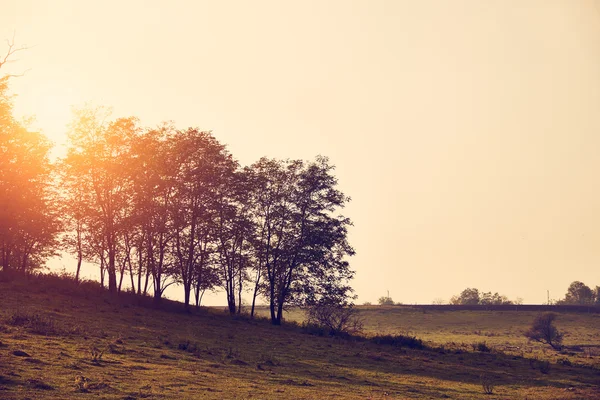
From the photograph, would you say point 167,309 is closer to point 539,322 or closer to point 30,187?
point 30,187

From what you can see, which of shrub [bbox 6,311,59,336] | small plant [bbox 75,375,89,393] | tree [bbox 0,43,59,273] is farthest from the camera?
tree [bbox 0,43,59,273]

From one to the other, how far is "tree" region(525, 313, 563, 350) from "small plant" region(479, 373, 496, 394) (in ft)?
171

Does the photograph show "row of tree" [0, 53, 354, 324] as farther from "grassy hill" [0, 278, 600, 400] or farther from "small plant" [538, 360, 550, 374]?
A: "small plant" [538, 360, 550, 374]

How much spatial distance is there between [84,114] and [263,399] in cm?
4675

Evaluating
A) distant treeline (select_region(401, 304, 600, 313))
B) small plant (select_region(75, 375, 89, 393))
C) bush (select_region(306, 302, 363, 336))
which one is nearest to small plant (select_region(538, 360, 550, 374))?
bush (select_region(306, 302, 363, 336))

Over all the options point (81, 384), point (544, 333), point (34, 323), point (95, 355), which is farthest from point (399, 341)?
point (81, 384)

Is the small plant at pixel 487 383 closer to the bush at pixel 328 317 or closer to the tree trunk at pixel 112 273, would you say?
the bush at pixel 328 317

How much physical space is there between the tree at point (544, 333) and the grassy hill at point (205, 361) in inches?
1341

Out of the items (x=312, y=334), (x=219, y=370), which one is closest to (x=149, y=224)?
(x=312, y=334)

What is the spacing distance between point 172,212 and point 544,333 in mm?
59657

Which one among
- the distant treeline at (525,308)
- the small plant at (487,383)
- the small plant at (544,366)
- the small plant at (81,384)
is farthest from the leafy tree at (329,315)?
the distant treeline at (525,308)

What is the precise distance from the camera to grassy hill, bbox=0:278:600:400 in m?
24.9

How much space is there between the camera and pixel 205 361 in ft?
112

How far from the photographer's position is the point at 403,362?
46531mm
